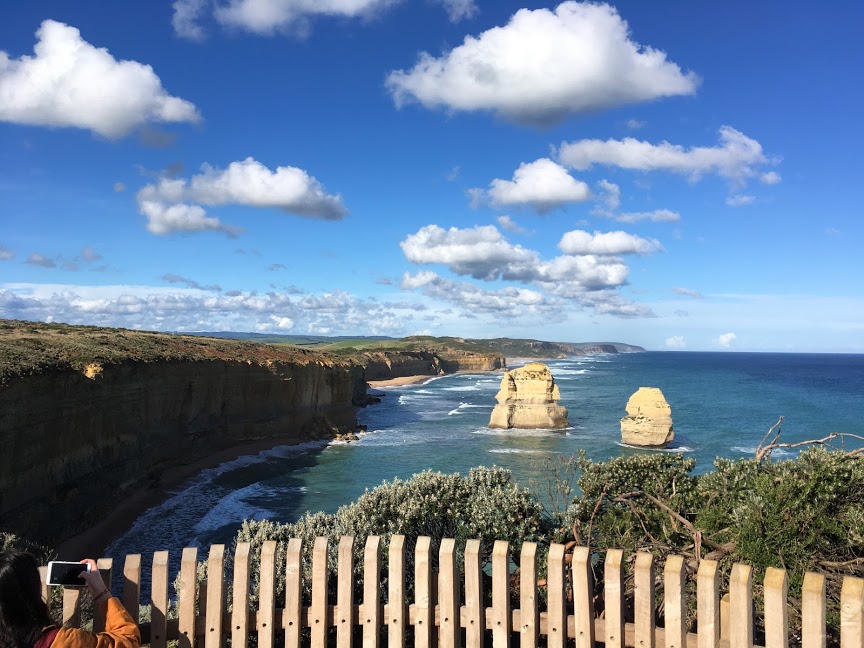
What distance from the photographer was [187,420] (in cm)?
4031

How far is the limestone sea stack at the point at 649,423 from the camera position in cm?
5109

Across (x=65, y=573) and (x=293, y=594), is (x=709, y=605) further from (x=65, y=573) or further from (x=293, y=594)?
(x=65, y=573)

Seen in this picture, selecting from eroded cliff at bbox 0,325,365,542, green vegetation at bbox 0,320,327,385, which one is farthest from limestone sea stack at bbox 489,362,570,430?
→ green vegetation at bbox 0,320,327,385

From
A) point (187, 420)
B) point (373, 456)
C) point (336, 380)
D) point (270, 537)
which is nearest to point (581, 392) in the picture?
point (336, 380)

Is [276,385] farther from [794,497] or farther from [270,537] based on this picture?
[794,497]

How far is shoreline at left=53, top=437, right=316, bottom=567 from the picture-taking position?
2470 centimetres

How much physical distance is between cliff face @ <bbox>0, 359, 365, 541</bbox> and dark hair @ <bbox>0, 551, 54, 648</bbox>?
73.3 feet

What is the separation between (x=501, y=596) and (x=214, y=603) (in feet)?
7.27

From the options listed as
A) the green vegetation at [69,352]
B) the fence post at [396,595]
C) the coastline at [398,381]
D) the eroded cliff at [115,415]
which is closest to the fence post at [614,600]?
the fence post at [396,595]

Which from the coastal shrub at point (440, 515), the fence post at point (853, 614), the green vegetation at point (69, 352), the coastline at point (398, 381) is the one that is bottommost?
the coastline at point (398, 381)

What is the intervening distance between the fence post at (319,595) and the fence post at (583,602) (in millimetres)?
1882

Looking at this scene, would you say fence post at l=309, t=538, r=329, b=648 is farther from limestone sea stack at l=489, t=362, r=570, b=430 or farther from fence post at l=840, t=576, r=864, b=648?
limestone sea stack at l=489, t=362, r=570, b=430

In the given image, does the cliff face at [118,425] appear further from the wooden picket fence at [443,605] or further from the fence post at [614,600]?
the fence post at [614,600]

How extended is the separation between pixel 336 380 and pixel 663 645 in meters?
56.9
